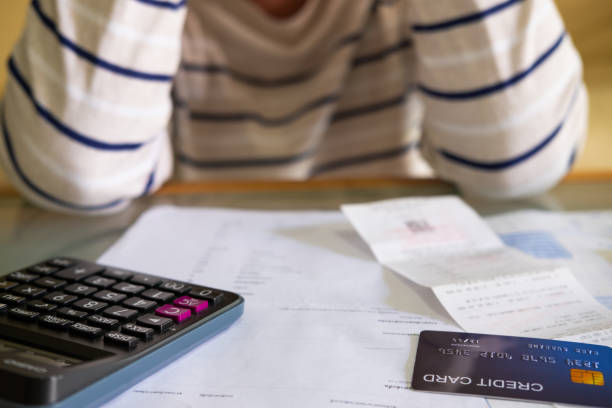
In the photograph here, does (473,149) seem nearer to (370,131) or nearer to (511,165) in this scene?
(511,165)

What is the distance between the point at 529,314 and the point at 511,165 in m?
0.23

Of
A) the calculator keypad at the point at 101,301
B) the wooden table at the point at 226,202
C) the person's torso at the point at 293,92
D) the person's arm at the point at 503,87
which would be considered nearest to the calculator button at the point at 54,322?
the calculator keypad at the point at 101,301

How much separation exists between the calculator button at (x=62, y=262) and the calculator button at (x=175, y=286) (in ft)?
0.22

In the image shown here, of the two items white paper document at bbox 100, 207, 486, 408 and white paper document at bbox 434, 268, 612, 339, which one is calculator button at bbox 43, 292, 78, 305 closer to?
white paper document at bbox 100, 207, 486, 408

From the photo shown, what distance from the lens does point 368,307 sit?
0.32 m

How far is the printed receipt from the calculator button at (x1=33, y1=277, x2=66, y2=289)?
7.7 inches

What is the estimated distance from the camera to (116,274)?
1.07ft

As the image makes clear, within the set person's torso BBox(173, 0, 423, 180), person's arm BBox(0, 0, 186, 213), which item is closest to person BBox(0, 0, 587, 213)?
person's arm BBox(0, 0, 186, 213)

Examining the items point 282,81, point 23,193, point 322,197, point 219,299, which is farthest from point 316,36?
point 219,299

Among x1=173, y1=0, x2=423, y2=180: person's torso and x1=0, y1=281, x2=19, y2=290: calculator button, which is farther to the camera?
x1=173, y1=0, x2=423, y2=180: person's torso

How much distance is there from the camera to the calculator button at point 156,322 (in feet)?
0.87

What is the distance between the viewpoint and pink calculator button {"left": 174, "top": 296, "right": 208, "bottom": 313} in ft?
0.94

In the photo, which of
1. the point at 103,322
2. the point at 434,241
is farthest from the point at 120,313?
the point at 434,241

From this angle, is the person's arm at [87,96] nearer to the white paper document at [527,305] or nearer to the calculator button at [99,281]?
the calculator button at [99,281]
